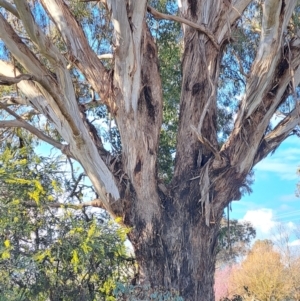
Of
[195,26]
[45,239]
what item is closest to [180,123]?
[195,26]

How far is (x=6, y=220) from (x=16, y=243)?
0.30 meters

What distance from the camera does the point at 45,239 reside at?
12.8 feet

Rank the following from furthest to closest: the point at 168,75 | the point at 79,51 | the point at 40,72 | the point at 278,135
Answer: the point at 168,75
the point at 278,135
the point at 79,51
the point at 40,72

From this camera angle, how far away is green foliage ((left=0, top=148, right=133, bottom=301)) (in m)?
3.54

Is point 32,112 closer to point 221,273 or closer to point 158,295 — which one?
point 158,295

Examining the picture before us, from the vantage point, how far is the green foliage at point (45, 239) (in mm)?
3545

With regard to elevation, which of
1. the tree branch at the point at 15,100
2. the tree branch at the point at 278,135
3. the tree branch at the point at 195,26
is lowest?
the tree branch at the point at 278,135

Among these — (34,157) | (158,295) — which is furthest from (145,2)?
(158,295)

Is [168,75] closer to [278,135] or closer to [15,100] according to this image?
[278,135]

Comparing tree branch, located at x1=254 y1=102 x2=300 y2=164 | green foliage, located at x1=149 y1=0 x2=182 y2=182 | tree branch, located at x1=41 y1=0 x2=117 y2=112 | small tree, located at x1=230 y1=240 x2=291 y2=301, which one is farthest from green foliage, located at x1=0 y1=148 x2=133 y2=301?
small tree, located at x1=230 y1=240 x2=291 y2=301

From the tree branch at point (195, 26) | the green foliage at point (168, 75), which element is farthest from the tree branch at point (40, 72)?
the green foliage at point (168, 75)

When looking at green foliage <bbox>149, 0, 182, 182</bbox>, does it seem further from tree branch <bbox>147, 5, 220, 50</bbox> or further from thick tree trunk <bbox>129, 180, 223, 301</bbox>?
thick tree trunk <bbox>129, 180, 223, 301</bbox>

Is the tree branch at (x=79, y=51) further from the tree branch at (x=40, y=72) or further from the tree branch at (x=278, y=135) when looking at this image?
the tree branch at (x=278, y=135)

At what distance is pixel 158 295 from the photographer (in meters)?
4.31
